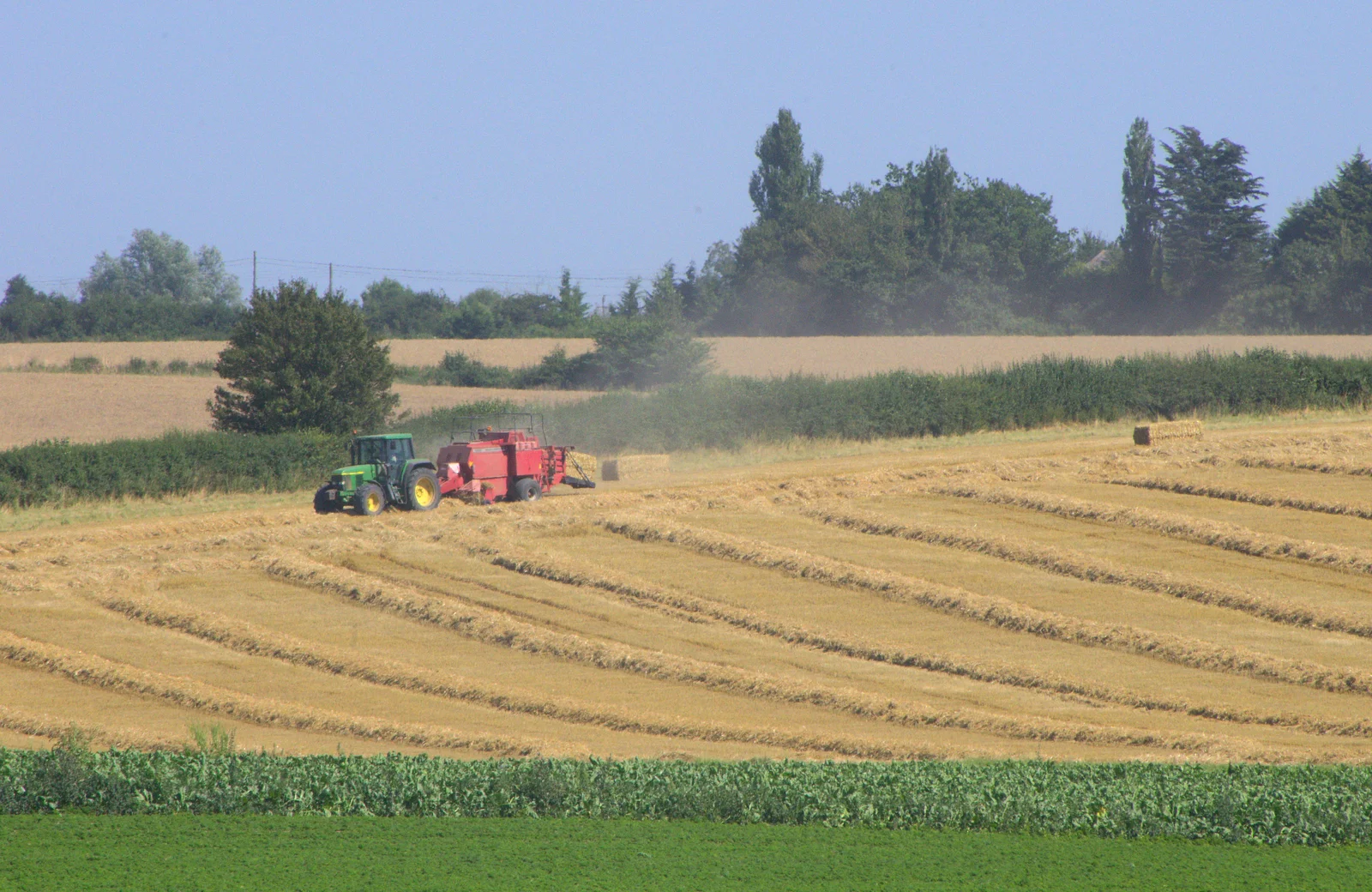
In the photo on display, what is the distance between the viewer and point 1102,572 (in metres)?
21.6

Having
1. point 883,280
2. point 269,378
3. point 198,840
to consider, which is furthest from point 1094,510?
point 883,280

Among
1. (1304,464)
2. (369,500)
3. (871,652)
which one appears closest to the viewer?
(871,652)

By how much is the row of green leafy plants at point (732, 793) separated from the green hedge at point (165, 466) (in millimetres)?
20561

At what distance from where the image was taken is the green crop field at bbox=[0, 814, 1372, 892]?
8625 millimetres

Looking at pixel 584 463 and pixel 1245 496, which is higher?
pixel 584 463

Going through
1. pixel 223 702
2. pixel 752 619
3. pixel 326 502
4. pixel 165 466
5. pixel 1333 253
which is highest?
pixel 1333 253

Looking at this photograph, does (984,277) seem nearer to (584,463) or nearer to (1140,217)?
(1140,217)

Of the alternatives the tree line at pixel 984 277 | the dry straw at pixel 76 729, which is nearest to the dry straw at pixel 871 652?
the dry straw at pixel 76 729

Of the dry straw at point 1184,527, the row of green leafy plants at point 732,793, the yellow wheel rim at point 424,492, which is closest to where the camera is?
the row of green leafy plants at point 732,793

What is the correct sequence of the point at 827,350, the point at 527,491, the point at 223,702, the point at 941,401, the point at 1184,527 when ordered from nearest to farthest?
the point at 223,702 → the point at 1184,527 → the point at 527,491 → the point at 941,401 → the point at 827,350

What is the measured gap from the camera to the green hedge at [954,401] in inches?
1542

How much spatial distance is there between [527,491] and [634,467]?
215 inches

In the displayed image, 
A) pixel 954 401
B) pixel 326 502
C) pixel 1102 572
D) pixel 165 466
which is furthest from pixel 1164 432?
pixel 165 466

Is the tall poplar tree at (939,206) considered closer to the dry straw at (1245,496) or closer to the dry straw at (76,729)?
the dry straw at (1245,496)
